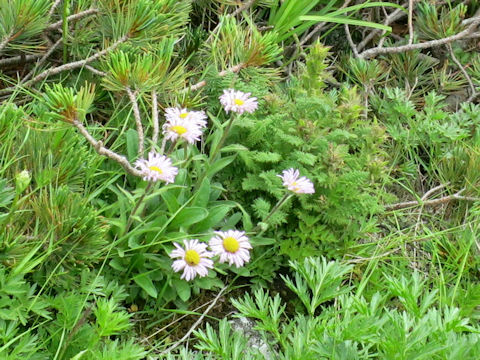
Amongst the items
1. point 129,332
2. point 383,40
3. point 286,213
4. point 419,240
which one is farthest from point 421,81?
point 129,332


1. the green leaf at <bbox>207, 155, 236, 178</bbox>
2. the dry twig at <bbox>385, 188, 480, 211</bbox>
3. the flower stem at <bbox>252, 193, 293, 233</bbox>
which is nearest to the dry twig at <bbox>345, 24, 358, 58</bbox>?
the dry twig at <bbox>385, 188, 480, 211</bbox>

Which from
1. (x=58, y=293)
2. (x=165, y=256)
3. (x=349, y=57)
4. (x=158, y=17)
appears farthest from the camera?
(x=349, y=57)

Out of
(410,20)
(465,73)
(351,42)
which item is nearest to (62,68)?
(351,42)

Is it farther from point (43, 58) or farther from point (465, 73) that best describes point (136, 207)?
point (465, 73)

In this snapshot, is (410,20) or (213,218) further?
(410,20)

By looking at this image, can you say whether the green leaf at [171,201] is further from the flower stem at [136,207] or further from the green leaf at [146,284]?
the green leaf at [146,284]

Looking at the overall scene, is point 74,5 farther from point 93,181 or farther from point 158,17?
point 93,181
